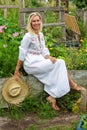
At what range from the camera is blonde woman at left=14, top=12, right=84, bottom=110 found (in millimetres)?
6293

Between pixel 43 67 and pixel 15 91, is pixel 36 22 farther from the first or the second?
pixel 15 91

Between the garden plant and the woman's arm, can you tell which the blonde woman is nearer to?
the woman's arm

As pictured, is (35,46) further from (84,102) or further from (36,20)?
(84,102)

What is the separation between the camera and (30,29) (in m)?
6.36

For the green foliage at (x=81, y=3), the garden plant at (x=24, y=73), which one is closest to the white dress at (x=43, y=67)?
the garden plant at (x=24, y=73)

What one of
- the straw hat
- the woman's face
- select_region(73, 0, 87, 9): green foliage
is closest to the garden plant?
the straw hat

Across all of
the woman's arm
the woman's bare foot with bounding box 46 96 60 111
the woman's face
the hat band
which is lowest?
the woman's bare foot with bounding box 46 96 60 111

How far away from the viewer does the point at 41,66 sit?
629cm

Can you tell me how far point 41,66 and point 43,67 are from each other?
36 millimetres

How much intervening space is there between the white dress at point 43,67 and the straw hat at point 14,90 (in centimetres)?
25

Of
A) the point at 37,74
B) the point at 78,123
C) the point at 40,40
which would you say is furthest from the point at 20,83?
the point at 78,123

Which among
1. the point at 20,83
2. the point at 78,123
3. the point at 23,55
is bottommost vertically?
the point at 78,123

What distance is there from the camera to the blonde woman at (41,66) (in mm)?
6293

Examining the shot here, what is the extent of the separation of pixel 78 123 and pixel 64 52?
1.84m
